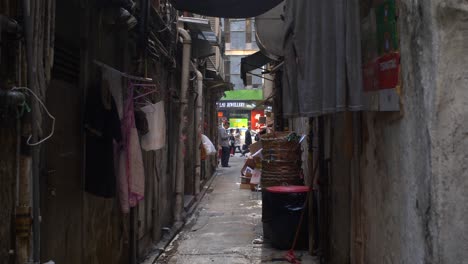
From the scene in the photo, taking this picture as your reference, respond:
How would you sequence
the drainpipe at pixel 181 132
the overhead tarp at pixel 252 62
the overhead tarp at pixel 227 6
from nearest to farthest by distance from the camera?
the overhead tarp at pixel 227 6
the drainpipe at pixel 181 132
the overhead tarp at pixel 252 62

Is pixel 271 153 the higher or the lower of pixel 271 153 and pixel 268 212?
the higher

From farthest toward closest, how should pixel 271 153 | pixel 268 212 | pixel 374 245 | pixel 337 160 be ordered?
pixel 271 153, pixel 268 212, pixel 337 160, pixel 374 245

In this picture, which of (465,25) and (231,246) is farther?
(231,246)

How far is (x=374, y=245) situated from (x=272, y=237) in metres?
3.59

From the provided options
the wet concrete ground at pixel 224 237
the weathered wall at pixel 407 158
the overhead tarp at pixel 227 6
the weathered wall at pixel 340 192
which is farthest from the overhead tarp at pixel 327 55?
the wet concrete ground at pixel 224 237

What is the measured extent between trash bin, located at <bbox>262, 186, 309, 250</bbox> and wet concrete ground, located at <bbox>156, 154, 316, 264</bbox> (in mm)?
198

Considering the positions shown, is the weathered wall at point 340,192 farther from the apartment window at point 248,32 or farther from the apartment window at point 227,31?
the apartment window at point 248,32

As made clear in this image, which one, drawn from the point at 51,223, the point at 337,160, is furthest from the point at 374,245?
the point at 51,223

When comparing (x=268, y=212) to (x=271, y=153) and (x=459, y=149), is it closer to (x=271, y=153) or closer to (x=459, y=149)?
(x=271, y=153)

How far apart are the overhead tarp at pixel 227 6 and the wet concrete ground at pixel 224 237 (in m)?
3.64

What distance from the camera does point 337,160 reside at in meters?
6.43

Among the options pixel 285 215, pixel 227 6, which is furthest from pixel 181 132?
pixel 227 6

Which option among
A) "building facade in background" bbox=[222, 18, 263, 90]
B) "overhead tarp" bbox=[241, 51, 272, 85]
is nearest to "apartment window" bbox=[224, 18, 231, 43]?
"building facade in background" bbox=[222, 18, 263, 90]

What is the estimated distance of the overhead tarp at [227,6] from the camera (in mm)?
5793
